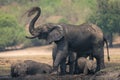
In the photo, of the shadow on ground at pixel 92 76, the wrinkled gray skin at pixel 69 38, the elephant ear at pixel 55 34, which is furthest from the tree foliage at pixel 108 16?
the shadow on ground at pixel 92 76

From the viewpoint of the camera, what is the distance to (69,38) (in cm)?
2183

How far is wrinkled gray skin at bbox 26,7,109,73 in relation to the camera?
21.7 metres

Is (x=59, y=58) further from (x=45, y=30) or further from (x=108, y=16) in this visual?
(x=108, y=16)

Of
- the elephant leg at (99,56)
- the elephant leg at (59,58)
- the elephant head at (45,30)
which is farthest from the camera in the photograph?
the elephant leg at (99,56)

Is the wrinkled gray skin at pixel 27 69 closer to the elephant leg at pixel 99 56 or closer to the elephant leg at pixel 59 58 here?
the elephant leg at pixel 59 58

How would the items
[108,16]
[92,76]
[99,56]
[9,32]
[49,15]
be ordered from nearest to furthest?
[92,76]
[99,56]
[108,16]
[9,32]
[49,15]

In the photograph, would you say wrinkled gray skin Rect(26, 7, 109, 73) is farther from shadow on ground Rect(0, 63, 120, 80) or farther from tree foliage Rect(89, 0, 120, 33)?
tree foliage Rect(89, 0, 120, 33)

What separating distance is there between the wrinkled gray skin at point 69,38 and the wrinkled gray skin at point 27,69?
80cm

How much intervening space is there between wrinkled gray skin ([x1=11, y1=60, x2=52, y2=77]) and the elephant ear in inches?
49.9

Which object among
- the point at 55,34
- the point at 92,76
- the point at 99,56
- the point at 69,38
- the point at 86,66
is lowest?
the point at 92,76

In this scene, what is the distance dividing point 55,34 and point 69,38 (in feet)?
2.00

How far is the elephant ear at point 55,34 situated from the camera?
2166 cm

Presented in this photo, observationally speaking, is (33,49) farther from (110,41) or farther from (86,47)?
(86,47)

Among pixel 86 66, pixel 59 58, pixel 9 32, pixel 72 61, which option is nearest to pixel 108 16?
pixel 9 32
